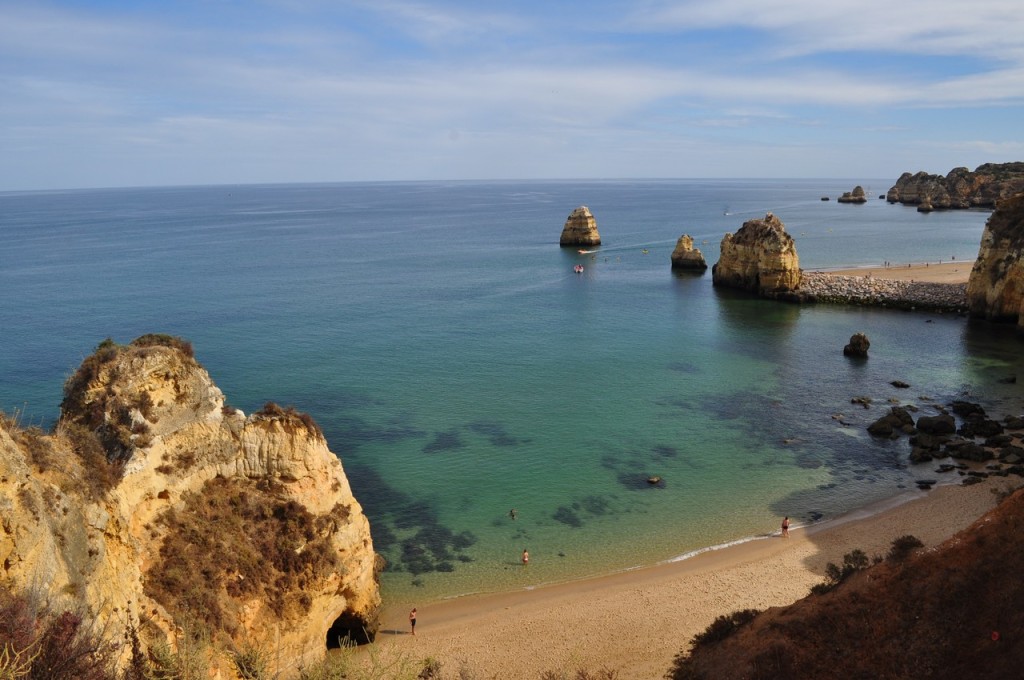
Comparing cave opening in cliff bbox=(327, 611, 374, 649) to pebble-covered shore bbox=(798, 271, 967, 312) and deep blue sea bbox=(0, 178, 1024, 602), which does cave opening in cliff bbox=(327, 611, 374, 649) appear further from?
pebble-covered shore bbox=(798, 271, 967, 312)

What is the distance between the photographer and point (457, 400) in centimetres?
4872

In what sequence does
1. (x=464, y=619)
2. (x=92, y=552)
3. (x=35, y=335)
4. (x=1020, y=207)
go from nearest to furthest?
(x=92, y=552) < (x=464, y=619) < (x=35, y=335) < (x=1020, y=207)

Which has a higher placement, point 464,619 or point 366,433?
point 366,433

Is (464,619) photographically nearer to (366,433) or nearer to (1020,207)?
(366,433)

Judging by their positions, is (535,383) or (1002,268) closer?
(535,383)

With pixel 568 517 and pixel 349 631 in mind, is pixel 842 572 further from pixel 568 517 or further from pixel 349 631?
pixel 349 631

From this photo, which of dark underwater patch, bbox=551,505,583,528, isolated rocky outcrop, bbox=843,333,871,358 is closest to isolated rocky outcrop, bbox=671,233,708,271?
isolated rocky outcrop, bbox=843,333,871,358

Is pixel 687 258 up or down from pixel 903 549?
up

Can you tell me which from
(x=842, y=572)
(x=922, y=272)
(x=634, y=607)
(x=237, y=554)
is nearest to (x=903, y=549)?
(x=842, y=572)

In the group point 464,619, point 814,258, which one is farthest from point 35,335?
point 814,258

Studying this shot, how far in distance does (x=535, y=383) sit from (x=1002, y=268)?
49668 mm

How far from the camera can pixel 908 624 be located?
19.6 m

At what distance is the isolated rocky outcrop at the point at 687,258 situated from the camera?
10750 centimetres

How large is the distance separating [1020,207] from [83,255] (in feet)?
443
